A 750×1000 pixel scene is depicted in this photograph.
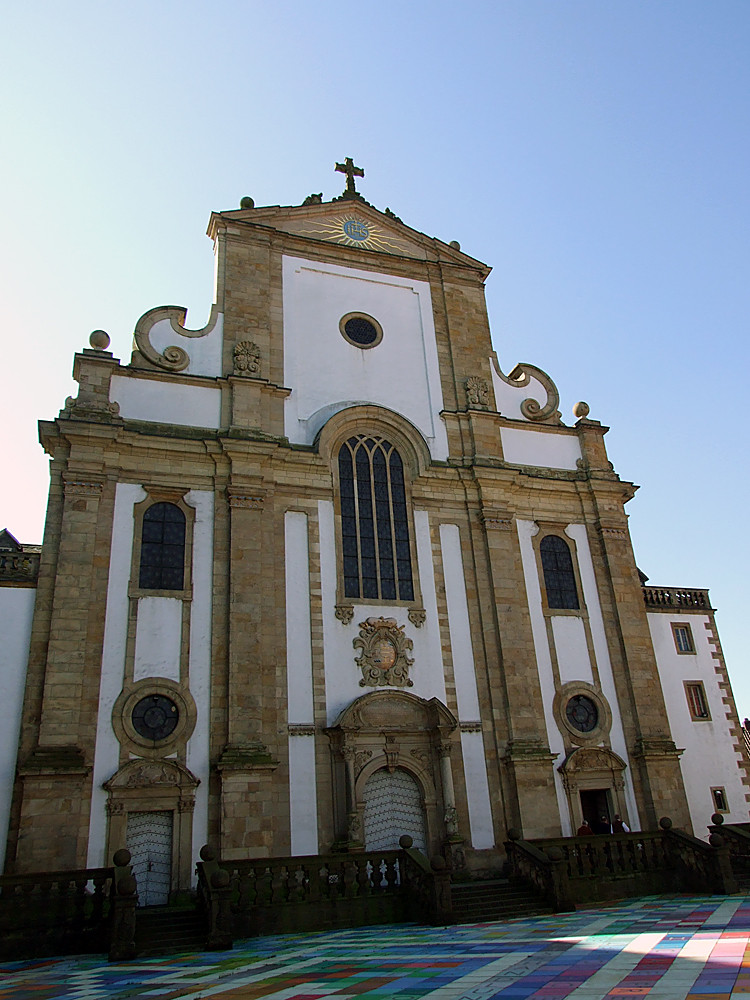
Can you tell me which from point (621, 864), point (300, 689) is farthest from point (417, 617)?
point (621, 864)

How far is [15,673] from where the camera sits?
51.8 feet

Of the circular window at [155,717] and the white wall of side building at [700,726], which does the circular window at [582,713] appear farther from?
the circular window at [155,717]

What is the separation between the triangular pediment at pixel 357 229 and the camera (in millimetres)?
23469

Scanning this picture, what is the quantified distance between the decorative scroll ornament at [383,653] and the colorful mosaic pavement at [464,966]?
6282mm

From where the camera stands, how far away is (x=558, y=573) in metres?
21.8

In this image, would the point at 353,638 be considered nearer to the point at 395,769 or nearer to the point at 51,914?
the point at 395,769

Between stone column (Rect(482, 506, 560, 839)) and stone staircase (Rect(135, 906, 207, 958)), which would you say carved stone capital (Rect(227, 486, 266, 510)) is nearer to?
stone column (Rect(482, 506, 560, 839))

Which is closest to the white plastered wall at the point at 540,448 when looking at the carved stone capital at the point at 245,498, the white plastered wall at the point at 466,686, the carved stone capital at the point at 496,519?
the carved stone capital at the point at 496,519

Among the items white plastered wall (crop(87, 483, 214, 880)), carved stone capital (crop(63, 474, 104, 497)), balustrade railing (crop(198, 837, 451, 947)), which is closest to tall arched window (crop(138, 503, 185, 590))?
white plastered wall (crop(87, 483, 214, 880))

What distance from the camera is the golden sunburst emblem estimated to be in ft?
78.9

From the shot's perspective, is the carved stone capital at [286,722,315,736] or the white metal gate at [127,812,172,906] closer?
the white metal gate at [127,812,172,906]

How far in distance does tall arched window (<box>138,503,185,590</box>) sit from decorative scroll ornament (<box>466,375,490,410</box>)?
9061 millimetres

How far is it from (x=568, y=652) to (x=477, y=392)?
25.4ft

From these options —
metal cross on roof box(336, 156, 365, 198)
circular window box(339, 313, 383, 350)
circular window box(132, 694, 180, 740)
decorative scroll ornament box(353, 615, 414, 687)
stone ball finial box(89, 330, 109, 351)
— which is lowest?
circular window box(132, 694, 180, 740)
